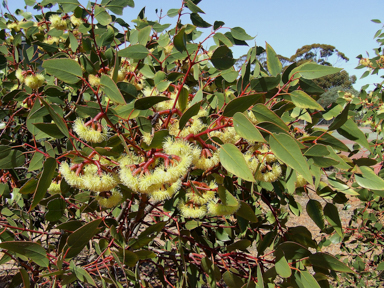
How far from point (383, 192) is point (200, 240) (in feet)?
2.25

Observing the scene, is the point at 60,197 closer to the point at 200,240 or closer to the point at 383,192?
the point at 200,240

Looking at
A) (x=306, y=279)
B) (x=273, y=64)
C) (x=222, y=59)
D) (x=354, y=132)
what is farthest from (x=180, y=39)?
(x=306, y=279)

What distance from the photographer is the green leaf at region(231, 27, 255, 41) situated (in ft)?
3.31

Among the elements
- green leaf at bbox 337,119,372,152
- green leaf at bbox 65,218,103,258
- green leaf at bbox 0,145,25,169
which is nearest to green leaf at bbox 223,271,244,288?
green leaf at bbox 65,218,103,258

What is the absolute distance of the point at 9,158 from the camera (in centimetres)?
87

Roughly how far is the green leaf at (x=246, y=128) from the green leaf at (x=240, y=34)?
1.90 ft

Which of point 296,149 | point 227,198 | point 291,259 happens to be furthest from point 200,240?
point 296,149

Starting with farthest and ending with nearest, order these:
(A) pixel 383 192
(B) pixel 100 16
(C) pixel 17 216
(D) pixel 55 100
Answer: (C) pixel 17 216 < (D) pixel 55 100 < (B) pixel 100 16 < (A) pixel 383 192

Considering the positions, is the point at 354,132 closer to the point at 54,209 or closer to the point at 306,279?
the point at 306,279

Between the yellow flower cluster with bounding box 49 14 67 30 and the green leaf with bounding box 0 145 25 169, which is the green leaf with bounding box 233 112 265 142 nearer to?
the green leaf with bounding box 0 145 25 169

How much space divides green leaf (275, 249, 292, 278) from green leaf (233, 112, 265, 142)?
0.44m

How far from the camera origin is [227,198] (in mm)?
698

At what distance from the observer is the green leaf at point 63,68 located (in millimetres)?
621

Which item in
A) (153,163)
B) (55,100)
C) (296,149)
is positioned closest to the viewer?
(296,149)
